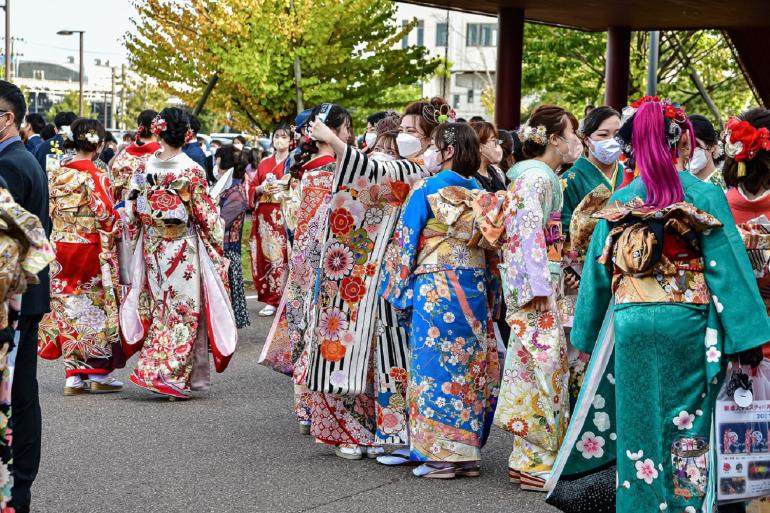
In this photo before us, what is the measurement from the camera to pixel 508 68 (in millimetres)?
15992

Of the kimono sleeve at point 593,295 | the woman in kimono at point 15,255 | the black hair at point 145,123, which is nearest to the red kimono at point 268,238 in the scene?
the black hair at point 145,123

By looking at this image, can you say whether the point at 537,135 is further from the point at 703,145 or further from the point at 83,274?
the point at 83,274

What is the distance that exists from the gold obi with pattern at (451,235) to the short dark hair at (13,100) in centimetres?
211

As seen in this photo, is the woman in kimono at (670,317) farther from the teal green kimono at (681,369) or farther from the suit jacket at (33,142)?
the suit jacket at (33,142)

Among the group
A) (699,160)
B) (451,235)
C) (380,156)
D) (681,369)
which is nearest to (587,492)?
(681,369)

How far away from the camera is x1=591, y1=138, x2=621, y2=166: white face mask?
633 centimetres

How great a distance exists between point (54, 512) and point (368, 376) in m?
1.88

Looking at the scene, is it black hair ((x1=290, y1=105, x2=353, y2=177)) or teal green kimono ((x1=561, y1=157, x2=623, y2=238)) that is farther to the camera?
black hair ((x1=290, y1=105, x2=353, y2=177))

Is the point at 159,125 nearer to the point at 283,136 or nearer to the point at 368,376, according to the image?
the point at 368,376

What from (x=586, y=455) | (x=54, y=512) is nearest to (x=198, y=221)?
(x=54, y=512)

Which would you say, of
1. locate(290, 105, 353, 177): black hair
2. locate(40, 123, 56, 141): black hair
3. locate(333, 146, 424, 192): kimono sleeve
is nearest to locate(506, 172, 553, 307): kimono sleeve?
locate(333, 146, 424, 192): kimono sleeve

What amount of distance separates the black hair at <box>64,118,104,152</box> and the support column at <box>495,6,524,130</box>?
868cm

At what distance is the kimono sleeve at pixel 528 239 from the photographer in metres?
5.63

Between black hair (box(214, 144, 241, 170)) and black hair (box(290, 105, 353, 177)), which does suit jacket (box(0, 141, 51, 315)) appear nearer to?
black hair (box(290, 105, 353, 177))
